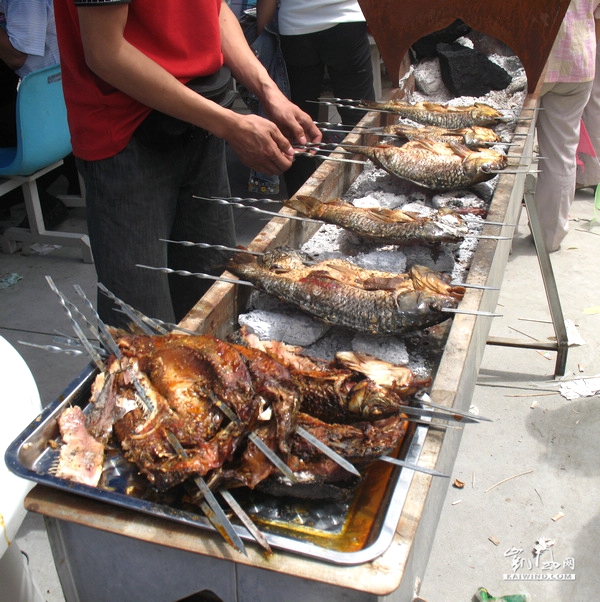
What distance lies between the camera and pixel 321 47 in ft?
17.7

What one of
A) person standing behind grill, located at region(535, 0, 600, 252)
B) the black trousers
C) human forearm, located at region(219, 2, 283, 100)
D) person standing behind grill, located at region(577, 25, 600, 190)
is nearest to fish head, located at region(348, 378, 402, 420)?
human forearm, located at region(219, 2, 283, 100)

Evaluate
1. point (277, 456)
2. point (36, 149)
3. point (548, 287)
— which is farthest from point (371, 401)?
point (36, 149)

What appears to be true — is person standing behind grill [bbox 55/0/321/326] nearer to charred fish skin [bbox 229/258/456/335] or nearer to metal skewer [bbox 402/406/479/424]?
charred fish skin [bbox 229/258/456/335]

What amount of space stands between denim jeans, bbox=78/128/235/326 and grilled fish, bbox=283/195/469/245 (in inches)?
21.7

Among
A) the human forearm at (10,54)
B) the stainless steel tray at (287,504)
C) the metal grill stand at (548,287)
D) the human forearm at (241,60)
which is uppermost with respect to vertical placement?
the human forearm at (241,60)

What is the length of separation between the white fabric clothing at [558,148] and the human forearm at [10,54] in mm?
4446

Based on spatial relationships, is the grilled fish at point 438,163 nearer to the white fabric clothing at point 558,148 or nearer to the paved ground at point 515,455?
the paved ground at point 515,455

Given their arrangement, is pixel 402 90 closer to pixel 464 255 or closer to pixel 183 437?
pixel 464 255

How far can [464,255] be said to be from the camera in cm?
283

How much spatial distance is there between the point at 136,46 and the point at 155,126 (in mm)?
344

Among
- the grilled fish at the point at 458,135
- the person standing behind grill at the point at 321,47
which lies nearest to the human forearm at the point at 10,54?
the person standing behind grill at the point at 321,47

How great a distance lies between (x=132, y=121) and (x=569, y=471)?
3131 millimetres

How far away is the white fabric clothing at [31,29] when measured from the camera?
15.5ft

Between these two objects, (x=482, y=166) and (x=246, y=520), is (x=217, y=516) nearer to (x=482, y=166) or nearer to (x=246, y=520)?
(x=246, y=520)
